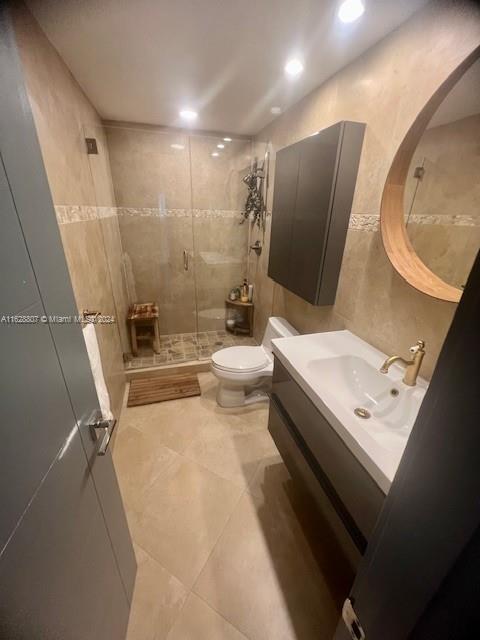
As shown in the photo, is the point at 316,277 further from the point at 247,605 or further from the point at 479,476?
the point at 247,605

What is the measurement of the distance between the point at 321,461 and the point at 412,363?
1.72 feet

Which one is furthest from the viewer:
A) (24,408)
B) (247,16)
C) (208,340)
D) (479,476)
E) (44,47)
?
(208,340)

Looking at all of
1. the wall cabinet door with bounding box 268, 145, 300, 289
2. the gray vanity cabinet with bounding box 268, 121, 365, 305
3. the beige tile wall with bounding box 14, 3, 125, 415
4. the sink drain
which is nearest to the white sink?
the sink drain

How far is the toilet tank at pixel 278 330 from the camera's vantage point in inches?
76.2

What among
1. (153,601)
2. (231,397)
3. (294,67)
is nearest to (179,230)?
(294,67)

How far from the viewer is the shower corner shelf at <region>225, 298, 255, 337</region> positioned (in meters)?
3.02

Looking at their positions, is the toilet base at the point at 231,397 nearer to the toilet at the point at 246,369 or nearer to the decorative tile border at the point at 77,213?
the toilet at the point at 246,369

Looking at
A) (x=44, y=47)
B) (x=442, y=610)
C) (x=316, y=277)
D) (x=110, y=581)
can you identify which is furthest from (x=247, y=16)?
(x=110, y=581)

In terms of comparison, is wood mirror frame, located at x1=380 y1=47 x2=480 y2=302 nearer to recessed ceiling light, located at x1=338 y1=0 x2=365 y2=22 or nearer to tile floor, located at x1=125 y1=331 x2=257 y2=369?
recessed ceiling light, located at x1=338 y1=0 x2=365 y2=22

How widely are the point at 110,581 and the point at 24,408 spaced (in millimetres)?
794

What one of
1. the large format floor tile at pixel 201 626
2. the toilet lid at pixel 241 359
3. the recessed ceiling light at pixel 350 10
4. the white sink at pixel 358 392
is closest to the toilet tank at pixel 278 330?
the toilet lid at pixel 241 359

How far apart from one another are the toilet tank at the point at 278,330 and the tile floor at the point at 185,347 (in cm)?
84

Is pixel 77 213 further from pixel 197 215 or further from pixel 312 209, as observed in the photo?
pixel 197 215

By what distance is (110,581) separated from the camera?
83 cm
